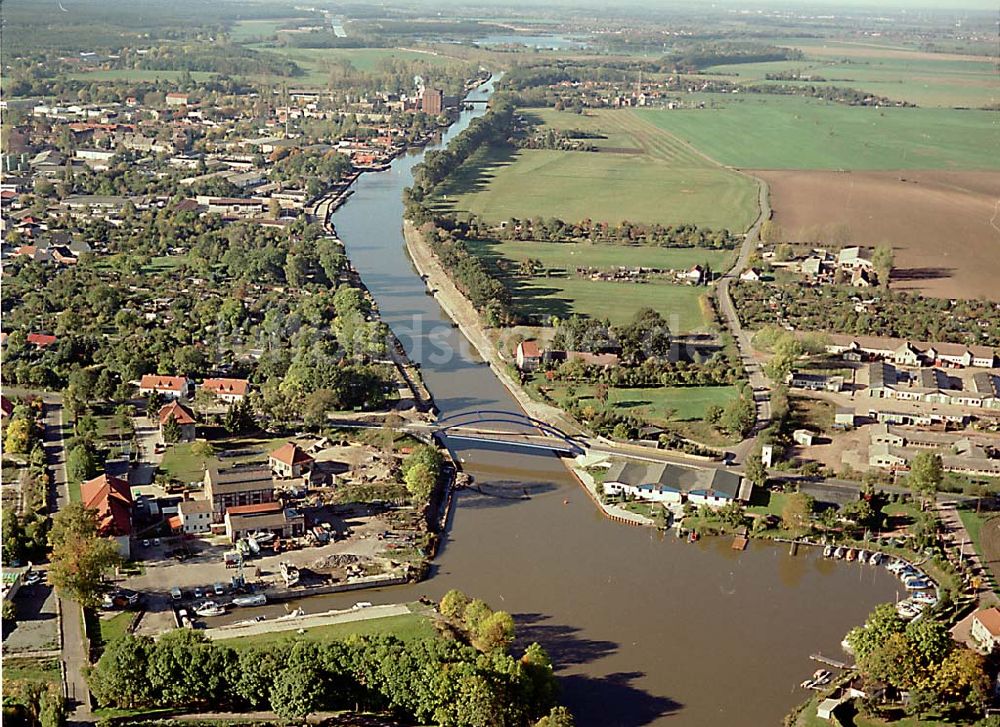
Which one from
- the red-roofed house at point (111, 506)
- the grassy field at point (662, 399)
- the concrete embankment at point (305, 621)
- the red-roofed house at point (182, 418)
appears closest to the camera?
the concrete embankment at point (305, 621)

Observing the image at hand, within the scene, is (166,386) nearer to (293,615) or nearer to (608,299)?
(293,615)

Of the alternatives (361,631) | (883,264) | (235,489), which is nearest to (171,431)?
(235,489)

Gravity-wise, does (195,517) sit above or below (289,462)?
below

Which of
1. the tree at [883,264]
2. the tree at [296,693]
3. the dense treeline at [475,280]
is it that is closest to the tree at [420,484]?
the tree at [296,693]

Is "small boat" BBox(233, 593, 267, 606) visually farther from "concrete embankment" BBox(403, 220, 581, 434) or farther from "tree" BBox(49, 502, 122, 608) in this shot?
"concrete embankment" BBox(403, 220, 581, 434)

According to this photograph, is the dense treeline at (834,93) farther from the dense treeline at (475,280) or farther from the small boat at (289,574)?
the small boat at (289,574)

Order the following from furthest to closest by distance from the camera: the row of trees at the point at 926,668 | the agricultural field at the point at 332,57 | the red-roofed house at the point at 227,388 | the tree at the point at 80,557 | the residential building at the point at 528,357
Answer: the agricultural field at the point at 332,57, the residential building at the point at 528,357, the red-roofed house at the point at 227,388, the tree at the point at 80,557, the row of trees at the point at 926,668
